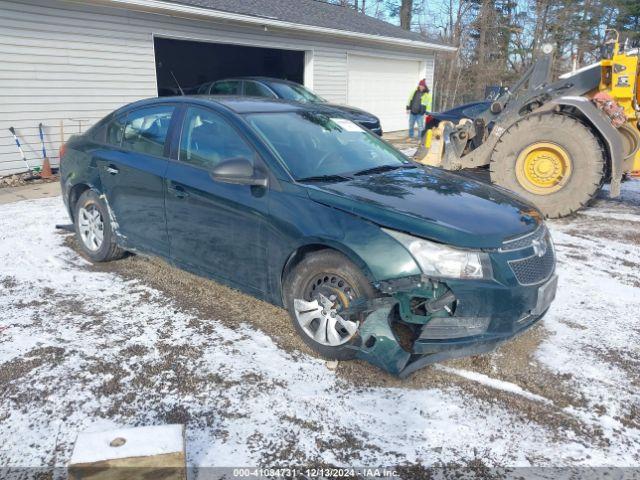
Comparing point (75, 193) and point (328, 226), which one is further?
point (75, 193)

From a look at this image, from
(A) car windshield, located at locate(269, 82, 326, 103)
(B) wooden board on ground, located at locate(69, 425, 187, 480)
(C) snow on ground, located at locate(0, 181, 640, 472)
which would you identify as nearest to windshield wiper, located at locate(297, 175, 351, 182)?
(C) snow on ground, located at locate(0, 181, 640, 472)

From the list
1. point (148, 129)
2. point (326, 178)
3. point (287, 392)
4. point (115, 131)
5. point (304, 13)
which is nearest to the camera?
point (287, 392)

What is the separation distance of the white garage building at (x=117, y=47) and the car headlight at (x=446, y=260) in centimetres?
869

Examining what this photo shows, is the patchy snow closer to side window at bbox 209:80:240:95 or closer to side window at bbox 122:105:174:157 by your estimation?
side window at bbox 122:105:174:157

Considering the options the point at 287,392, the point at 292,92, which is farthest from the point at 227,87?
the point at 287,392

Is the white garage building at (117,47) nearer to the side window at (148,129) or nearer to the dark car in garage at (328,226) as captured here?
the dark car in garage at (328,226)

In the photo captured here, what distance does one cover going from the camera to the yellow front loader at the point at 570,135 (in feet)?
21.1

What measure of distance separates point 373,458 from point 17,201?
732 centimetres

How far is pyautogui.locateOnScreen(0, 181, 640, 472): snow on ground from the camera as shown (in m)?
2.49

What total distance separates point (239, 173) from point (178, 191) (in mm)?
824

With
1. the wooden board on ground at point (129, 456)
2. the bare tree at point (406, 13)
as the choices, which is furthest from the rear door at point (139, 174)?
the bare tree at point (406, 13)

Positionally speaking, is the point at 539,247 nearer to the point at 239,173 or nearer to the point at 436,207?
the point at 436,207

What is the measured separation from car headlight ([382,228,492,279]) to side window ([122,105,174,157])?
2.41 meters

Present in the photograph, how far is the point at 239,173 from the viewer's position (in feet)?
10.9
